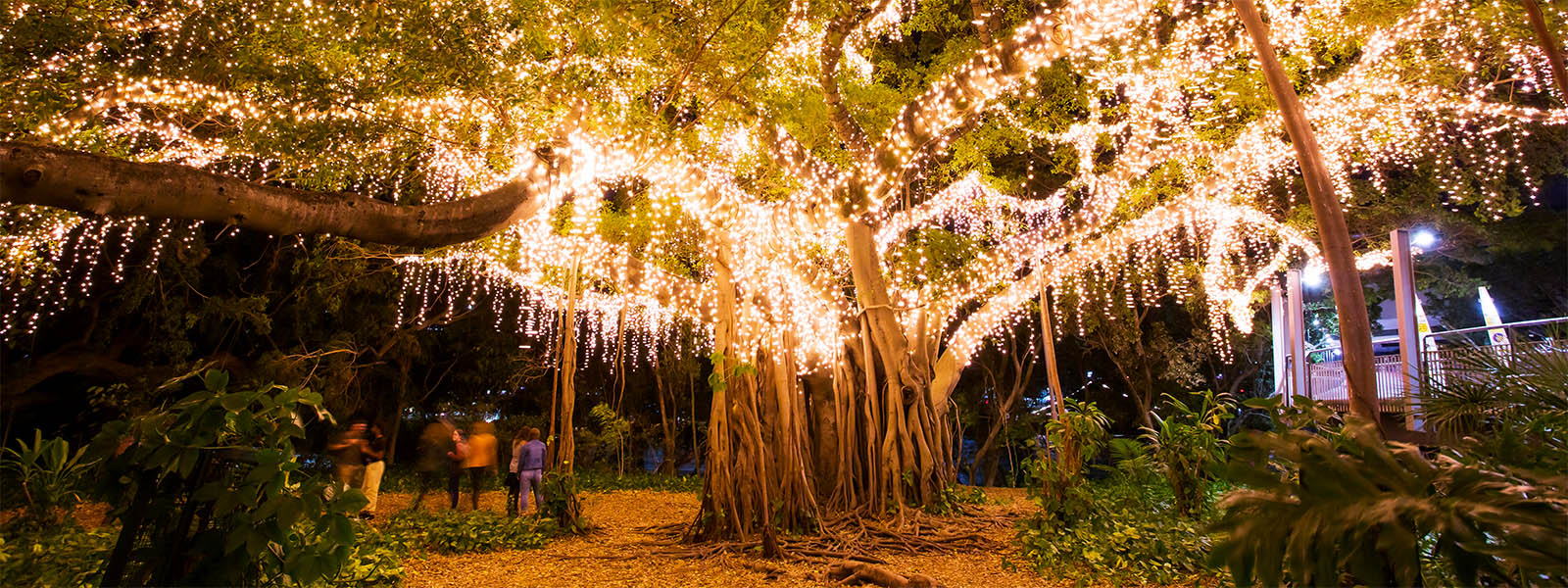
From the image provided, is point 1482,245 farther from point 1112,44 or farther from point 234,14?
point 234,14

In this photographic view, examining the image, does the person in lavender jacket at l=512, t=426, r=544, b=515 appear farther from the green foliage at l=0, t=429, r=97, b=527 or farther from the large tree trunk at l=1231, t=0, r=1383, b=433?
the large tree trunk at l=1231, t=0, r=1383, b=433

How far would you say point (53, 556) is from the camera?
290 cm

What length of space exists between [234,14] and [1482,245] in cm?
1468

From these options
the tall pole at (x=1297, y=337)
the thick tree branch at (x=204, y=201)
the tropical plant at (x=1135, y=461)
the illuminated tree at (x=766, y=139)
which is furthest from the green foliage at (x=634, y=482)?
the tall pole at (x=1297, y=337)

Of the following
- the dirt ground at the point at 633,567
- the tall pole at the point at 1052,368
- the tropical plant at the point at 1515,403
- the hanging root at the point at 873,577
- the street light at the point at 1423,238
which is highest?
the street light at the point at 1423,238

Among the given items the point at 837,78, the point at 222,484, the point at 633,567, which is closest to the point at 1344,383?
the point at 837,78

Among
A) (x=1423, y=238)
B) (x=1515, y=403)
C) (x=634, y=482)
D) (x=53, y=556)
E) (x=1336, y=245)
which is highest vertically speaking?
(x=1423, y=238)

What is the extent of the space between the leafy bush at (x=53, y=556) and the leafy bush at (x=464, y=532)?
4.60ft

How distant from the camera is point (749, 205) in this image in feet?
19.2

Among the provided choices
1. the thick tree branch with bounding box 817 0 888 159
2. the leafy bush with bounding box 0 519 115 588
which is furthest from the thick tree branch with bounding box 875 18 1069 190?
the leafy bush with bounding box 0 519 115 588

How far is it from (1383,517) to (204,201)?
3.22 m

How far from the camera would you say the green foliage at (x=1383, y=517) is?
1410mm

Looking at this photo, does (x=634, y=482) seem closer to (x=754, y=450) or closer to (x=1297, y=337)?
(x=754, y=450)

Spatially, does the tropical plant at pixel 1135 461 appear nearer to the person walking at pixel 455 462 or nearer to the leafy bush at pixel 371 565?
the leafy bush at pixel 371 565
